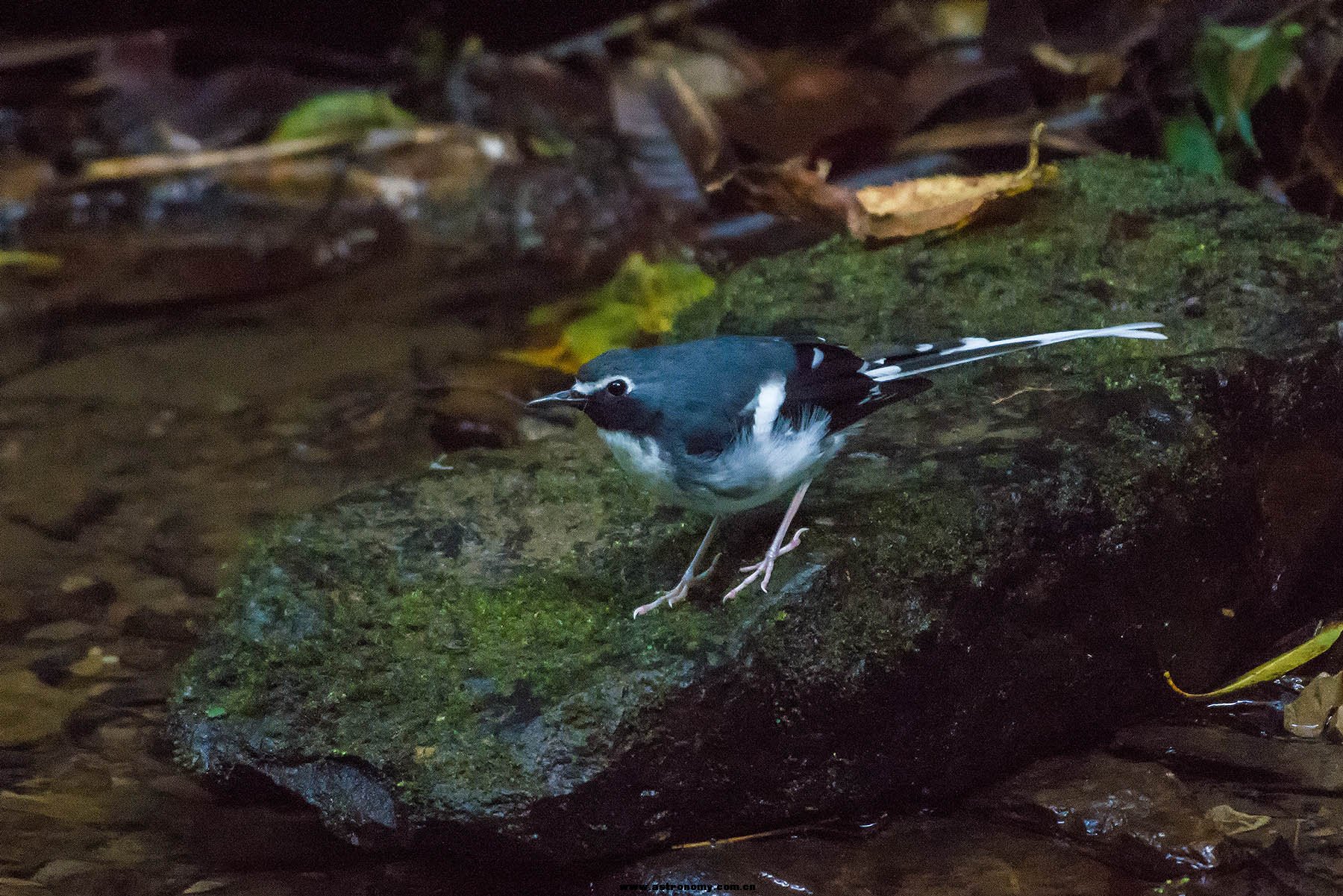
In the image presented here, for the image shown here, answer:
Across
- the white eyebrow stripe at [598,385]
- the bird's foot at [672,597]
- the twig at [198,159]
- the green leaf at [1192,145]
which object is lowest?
the twig at [198,159]

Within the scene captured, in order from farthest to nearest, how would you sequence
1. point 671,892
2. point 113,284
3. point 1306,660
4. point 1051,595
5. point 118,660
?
point 113,284
point 118,660
point 1306,660
point 1051,595
point 671,892

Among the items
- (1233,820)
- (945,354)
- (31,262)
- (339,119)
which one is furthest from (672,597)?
(339,119)

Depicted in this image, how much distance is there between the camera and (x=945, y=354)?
3562mm

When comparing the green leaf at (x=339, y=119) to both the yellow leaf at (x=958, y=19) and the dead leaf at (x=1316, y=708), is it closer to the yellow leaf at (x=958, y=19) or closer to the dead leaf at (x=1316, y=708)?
the yellow leaf at (x=958, y=19)

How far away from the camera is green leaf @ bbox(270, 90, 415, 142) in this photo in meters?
8.64

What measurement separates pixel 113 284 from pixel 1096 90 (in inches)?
214

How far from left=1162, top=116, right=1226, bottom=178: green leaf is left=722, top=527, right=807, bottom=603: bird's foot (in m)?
3.62

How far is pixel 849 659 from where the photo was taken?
3086 mm

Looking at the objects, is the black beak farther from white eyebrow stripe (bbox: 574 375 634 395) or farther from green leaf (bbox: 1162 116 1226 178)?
green leaf (bbox: 1162 116 1226 178)

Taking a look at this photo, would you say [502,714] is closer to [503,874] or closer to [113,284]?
[503,874]

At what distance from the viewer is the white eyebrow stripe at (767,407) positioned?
311cm

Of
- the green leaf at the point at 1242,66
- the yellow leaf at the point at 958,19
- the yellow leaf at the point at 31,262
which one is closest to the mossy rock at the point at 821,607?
the green leaf at the point at 1242,66

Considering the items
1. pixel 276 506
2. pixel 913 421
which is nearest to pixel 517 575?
pixel 913 421

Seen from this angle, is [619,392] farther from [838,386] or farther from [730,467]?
[838,386]
